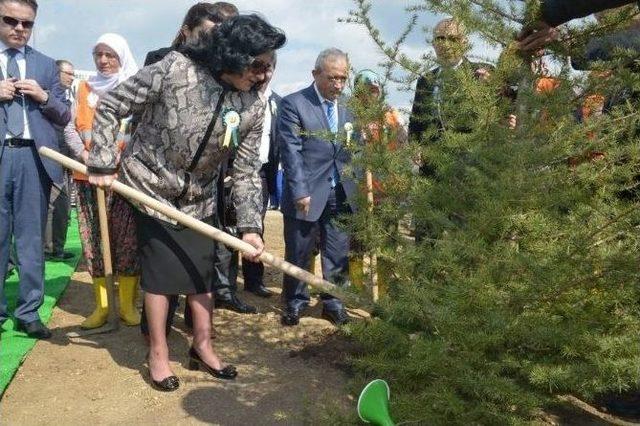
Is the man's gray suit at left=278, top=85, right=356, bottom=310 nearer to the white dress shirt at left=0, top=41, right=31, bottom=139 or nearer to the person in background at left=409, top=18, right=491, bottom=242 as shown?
the white dress shirt at left=0, top=41, right=31, bottom=139

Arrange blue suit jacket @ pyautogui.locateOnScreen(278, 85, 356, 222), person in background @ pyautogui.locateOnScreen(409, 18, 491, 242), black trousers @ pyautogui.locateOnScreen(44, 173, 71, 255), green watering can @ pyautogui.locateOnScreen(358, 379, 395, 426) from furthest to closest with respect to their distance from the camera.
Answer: black trousers @ pyautogui.locateOnScreen(44, 173, 71, 255) → blue suit jacket @ pyautogui.locateOnScreen(278, 85, 356, 222) → person in background @ pyautogui.locateOnScreen(409, 18, 491, 242) → green watering can @ pyautogui.locateOnScreen(358, 379, 395, 426)

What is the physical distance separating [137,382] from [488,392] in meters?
2.01

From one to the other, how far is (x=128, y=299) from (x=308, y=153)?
5.09 ft

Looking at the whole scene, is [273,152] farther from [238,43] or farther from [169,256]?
[238,43]

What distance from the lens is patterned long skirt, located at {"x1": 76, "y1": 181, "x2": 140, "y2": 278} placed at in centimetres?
448

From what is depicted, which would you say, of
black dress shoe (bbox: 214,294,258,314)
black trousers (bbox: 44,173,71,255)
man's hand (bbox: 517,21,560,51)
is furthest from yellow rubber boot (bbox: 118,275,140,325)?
man's hand (bbox: 517,21,560,51)

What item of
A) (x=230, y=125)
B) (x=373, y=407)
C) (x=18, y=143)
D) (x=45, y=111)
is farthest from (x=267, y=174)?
(x=373, y=407)

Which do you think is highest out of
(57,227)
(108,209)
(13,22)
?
(13,22)

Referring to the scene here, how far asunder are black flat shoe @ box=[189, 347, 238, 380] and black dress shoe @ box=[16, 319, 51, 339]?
1.08 meters

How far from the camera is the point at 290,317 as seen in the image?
4.68 meters

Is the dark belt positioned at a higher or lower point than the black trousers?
higher

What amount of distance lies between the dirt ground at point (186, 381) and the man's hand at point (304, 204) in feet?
2.59

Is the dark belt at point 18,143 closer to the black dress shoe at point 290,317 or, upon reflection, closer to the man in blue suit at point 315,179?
the man in blue suit at point 315,179

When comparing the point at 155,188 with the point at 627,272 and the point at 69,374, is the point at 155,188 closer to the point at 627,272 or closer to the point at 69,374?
the point at 69,374
